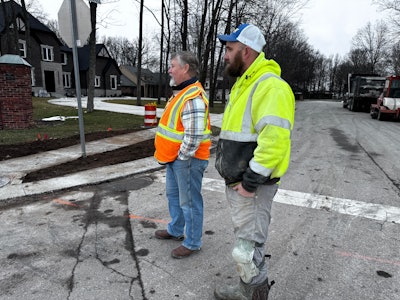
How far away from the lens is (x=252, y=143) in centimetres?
216

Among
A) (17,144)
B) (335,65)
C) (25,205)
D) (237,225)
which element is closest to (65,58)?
(17,144)

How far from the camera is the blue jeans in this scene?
3098 millimetres

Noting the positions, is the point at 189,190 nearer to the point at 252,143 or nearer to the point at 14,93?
the point at 252,143

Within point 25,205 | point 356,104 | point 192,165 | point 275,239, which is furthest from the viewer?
point 356,104

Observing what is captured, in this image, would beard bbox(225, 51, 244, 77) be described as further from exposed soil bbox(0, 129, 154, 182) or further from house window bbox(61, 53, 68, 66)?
house window bbox(61, 53, 68, 66)

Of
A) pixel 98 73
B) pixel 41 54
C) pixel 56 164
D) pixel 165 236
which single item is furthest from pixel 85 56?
pixel 165 236

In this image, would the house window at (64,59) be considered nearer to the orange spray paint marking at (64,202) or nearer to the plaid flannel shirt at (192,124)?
the orange spray paint marking at (64,202)

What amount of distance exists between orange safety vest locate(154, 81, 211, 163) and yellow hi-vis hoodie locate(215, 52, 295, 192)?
747 mm

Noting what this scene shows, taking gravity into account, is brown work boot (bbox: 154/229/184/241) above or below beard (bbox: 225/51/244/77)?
below

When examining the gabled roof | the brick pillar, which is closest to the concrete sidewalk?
the brick pillar

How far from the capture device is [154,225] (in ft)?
13.0

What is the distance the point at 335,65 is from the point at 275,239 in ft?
356

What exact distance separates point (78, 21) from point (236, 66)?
218 inches

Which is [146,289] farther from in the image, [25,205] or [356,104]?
[356,104]
